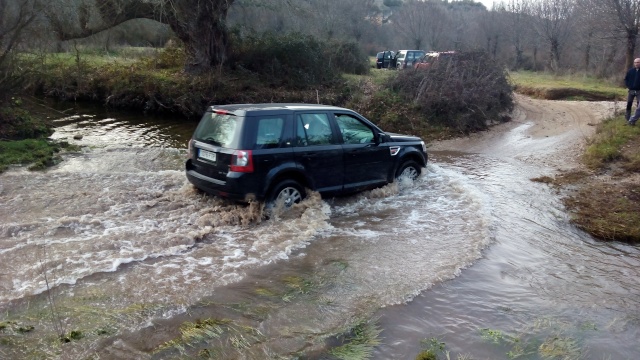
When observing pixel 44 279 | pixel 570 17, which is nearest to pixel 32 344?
pixel 44 279

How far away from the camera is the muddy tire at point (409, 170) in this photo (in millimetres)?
9751

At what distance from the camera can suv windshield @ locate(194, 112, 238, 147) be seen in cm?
737

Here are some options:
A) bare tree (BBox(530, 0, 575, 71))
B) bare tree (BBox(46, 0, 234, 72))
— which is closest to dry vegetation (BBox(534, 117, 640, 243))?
bare tree (BBox(46, 0, 234, 72))

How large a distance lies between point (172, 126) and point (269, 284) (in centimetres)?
1228

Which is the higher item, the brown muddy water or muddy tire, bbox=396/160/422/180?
muddy tire, bbox=396/160/422/180

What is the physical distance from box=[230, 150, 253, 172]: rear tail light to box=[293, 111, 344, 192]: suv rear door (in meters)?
0.86

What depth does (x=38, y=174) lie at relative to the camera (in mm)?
9609

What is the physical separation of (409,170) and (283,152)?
3351 millimetres

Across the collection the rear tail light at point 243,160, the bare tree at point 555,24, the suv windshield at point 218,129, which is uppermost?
the bare tree at point 555,24

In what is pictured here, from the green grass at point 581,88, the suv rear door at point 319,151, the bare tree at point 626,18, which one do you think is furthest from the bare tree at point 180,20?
the bare tree at point 626,18

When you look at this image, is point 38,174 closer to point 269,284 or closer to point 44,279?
point 44,279

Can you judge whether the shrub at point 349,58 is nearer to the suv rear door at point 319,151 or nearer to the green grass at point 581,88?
the green grass at point 581,88

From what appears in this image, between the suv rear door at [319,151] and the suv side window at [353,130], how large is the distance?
23cm

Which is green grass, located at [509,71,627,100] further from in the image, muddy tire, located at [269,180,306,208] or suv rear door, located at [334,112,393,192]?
muddy tire, located at [269,180,306,208]
